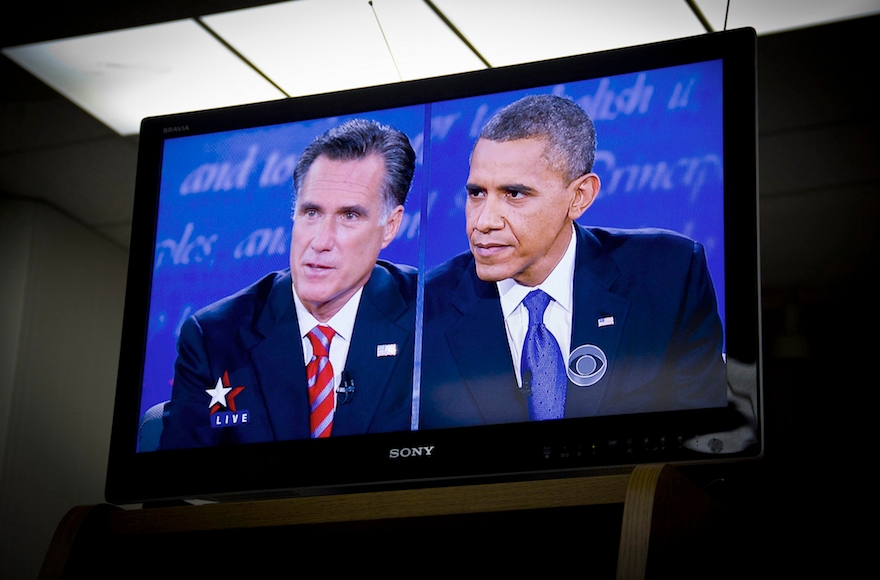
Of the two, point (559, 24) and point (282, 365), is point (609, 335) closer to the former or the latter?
point (282, 365)

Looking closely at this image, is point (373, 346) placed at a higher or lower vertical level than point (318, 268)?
lower

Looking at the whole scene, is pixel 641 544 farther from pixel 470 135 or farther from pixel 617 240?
pixel 470 135

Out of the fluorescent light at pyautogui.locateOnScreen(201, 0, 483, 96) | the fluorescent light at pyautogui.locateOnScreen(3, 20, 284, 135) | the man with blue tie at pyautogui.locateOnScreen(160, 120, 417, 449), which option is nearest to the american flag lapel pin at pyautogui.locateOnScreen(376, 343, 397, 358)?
the man with blue tie at pyautogui.locateOnScreen(160, 120, 417, 449)

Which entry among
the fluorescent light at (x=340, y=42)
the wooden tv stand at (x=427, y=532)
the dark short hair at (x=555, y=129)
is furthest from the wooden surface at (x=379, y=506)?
the fluorescent light at (x=340, y=42)

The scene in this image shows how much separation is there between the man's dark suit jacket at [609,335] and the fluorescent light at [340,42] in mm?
1714

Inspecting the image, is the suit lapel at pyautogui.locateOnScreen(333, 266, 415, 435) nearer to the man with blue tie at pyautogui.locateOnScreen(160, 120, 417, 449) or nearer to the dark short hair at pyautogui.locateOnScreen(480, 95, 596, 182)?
the man with blue tie at pyautogui.locateOnScreen(160, 120, 417, 449)

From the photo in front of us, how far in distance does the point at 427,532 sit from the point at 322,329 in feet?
1.14

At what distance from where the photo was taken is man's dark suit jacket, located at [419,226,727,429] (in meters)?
1.31

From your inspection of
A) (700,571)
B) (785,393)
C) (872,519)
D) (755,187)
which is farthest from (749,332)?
(785,393)

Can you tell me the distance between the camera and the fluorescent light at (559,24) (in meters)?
2.95

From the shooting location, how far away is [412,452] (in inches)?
53.7

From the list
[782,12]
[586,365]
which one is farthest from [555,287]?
[782,12]

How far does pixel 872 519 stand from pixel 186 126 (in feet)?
6.70

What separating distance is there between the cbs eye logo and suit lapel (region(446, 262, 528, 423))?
7 cm
